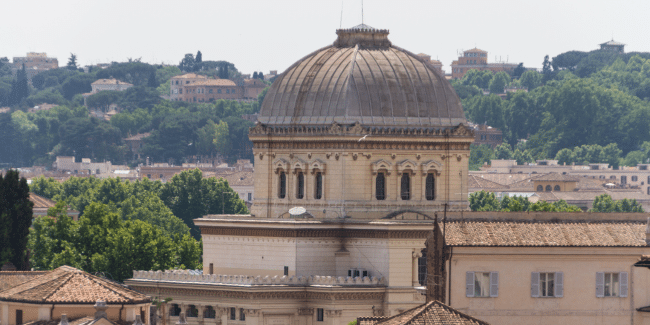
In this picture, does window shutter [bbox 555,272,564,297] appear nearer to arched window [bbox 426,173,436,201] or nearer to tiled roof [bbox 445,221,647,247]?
tiled roof [bbox 445,221,647,247]

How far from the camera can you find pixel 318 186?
370 feet

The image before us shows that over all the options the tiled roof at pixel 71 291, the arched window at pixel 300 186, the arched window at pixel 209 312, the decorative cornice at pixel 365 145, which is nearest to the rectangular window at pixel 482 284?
the tiled roof at pixel 71 291

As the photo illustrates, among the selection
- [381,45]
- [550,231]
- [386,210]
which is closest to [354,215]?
[386,210]

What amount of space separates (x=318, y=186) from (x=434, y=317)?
41369mm

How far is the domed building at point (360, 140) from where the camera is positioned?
366ft

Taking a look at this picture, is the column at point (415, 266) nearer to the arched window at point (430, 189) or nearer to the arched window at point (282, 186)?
the arched window at point (430, 189)

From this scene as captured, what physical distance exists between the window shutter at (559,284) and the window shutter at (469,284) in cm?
324

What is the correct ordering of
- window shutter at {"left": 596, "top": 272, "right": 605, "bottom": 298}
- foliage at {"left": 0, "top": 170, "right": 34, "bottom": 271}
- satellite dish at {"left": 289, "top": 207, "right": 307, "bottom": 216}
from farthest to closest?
foliage at {"left": 0, "top": 170, "right": 34, "bottom": 271} → satellite dish at {"left": 289, "top": 207, "right": 307, "bottom": 216} → window shutter at {"left": 596, "top": 272, "right": 605, "bottom": 298}

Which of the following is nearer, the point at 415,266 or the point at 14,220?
the point at 415,266

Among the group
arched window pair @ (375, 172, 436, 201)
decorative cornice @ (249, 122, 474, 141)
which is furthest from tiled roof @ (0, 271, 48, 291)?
arched window pair @ (375, 172, 436, 201)

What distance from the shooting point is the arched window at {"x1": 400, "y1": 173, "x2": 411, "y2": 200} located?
112688mm

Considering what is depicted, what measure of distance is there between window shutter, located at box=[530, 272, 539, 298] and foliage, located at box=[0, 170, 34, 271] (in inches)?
1485

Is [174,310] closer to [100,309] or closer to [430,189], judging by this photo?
[430,189]

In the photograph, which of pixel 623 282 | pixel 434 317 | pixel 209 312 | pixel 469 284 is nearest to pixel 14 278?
pixel 209 312
